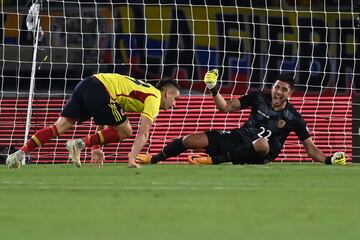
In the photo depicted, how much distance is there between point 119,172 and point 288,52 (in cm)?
867

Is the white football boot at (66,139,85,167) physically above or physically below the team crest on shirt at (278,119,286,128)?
below

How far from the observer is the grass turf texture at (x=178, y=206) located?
5422 millimetres

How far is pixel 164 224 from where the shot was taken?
19.0 ft

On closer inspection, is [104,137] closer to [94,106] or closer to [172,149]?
[94,106]

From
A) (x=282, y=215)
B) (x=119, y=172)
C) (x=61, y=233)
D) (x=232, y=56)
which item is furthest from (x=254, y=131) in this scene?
(x=61, y=233)

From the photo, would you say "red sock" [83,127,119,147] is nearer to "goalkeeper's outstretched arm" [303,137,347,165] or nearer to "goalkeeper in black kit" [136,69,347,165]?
"goalkeeper in black kit" [136,69,347,165]

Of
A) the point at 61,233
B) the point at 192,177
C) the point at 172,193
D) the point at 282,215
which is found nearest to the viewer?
the point at 61,233

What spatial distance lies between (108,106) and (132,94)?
0.98 ft

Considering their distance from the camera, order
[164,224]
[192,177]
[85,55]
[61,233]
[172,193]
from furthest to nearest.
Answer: [85,55] → [192,177] → [172,193] → [164,224] → [61,233]

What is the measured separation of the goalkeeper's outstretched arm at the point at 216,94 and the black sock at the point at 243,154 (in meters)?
0.49

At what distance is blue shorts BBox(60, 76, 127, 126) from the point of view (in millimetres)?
12141

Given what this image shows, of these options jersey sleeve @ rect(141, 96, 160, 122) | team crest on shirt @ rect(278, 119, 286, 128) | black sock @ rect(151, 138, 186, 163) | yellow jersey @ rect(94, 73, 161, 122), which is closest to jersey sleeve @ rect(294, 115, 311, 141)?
team crest on shirt @ rect(278, 119, 286, 128)

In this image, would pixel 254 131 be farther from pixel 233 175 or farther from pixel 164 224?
pixel 164 224

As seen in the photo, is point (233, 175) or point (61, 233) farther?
point (233, 175)
